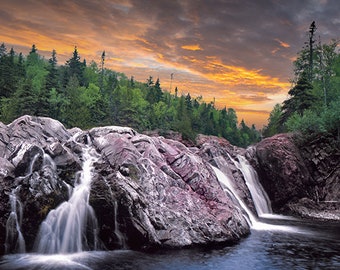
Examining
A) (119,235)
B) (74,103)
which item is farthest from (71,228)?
(74,103)

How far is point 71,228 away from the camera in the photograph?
1719 centimetres

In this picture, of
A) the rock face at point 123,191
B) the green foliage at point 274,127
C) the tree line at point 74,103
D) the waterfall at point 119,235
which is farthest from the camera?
the green foliage at point 274,127

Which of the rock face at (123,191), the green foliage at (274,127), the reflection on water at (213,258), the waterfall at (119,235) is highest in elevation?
the green foliage at (274,127)

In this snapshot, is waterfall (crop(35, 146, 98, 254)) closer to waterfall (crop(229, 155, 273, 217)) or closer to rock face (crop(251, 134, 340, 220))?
waterfall (crop(229, 155, 273, 217))

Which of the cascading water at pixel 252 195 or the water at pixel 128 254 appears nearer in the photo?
the water at pixel 128 254

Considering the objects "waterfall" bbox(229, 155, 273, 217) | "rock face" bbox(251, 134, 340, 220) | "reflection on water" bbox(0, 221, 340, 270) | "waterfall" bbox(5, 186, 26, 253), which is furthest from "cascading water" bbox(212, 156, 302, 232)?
"waterfall" bbox(5, 186, 26, 253)

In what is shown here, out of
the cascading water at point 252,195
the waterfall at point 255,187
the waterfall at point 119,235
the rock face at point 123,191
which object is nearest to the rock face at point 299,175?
the waterfall at point 255,187

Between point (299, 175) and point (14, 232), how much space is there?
30.5m

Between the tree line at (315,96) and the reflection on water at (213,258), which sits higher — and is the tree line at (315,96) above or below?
above

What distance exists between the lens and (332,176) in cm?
3747

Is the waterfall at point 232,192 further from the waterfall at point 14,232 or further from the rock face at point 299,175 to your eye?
the waterfall at point 14,232

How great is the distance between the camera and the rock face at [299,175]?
36.1 metres

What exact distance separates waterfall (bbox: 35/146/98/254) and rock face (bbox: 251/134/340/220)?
24.9 metres

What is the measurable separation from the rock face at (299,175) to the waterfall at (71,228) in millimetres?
24943
